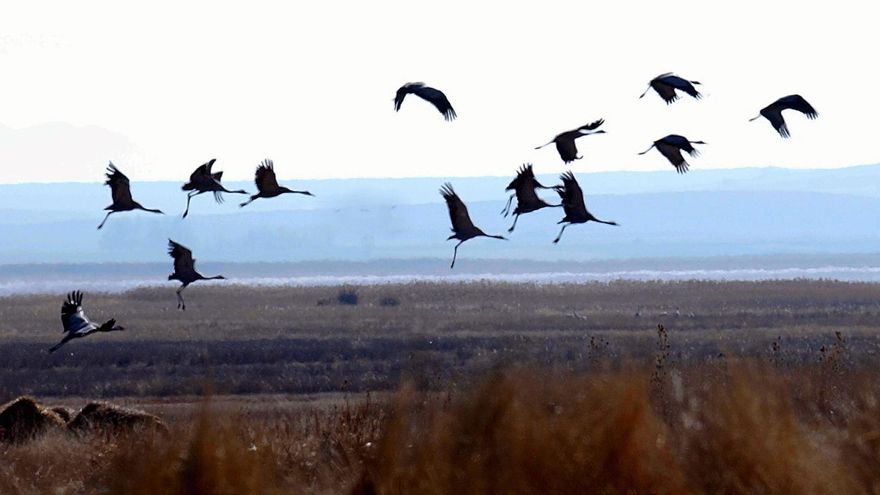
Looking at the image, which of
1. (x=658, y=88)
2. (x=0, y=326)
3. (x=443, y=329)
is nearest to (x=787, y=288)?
(x=443, y=329)

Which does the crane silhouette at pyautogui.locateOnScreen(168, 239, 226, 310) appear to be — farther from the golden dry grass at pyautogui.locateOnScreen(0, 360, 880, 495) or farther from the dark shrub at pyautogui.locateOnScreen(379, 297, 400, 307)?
the dark shrub at pyautogui.locateOnScreen(379, 297, 400, 307)

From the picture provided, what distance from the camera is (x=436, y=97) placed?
1309 cm

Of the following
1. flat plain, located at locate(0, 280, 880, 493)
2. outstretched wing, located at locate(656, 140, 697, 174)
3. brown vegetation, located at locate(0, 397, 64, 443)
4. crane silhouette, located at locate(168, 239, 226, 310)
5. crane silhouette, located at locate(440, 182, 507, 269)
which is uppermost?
outstretched wing, located at locate(656, 140, 697, 174)

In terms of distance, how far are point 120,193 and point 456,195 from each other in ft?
9.30

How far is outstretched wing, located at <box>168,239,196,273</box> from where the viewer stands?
13.5 m

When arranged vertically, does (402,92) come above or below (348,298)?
above

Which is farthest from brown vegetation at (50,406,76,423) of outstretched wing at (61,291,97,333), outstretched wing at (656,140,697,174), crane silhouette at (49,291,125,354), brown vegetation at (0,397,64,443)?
outstretched wing at (656,140,697,174)

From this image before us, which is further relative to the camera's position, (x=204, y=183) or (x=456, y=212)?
(x=204, y=183)

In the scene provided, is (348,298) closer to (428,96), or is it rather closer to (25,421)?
(25,421)

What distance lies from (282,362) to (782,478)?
104 feet

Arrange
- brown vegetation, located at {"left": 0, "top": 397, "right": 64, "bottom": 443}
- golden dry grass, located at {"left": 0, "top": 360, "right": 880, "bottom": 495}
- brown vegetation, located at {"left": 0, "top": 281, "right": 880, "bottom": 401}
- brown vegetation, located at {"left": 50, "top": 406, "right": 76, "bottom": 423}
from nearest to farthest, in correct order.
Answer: golden dry grass, located at {"left": 0, "top": 360, "right": 880, "bottom": 495}
brown vegetation, located at {"left": 0, "top": 397, "right": 64, "bottom": 443}
brown vegetation, located at {"left": 50, "top": 406, "right": 76, "bottom": 423}
brown vegetation, located at {"left": 0, "top": 281, "right": 880, "bottom": 401}

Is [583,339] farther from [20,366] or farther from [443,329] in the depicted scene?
[20,366]

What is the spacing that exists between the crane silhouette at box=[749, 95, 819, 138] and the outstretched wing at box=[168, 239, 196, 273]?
447cm

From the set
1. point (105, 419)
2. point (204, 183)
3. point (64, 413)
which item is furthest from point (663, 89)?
point (64, 413)
